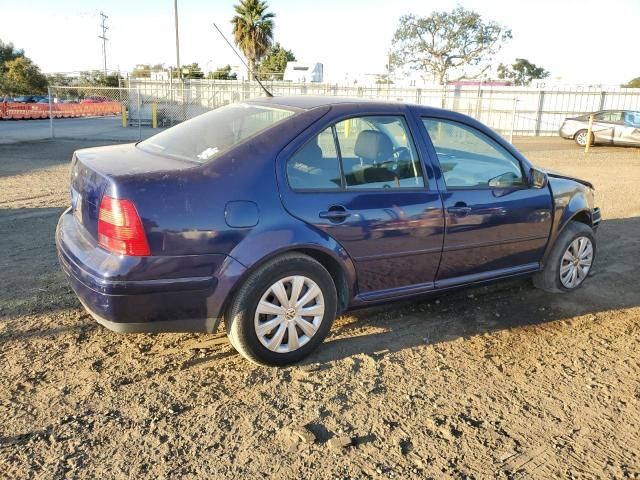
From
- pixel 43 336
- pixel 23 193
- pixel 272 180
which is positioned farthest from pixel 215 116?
pixel 23 193

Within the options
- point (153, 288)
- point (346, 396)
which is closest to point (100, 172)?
point (153, 288)

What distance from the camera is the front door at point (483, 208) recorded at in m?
3.84

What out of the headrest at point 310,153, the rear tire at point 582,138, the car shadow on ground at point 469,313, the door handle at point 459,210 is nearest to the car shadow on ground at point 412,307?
the car shadow on ground at point 469,313

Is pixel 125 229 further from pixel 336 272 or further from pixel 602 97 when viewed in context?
pixel 602 97

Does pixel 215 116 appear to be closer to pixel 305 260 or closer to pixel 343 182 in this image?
pixel 343 182

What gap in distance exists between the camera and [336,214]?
10.7 ft

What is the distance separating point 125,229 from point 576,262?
12.7 ft

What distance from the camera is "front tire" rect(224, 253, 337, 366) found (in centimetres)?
307

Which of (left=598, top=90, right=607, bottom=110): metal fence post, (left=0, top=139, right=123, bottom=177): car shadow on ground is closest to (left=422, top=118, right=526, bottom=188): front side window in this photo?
(left=0, top=139, right=123, bottom=177): car shadow on ground

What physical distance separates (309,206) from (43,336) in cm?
200

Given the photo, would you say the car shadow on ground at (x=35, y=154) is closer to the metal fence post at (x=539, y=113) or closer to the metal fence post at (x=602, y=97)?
the metal fence post at (x=539, y=113)

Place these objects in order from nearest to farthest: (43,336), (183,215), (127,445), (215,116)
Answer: (127,445) → (183,215) → (43,336) → (215,116)

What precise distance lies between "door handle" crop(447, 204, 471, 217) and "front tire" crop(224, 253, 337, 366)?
1045 mm

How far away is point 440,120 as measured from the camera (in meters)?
3.96
